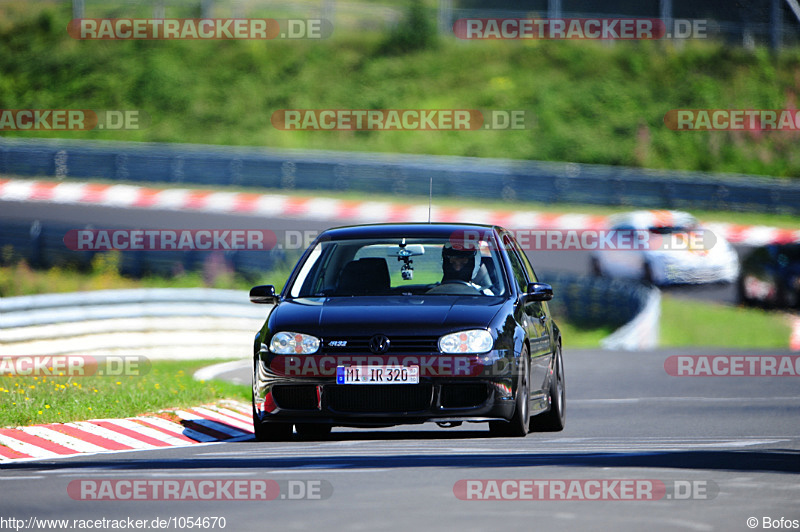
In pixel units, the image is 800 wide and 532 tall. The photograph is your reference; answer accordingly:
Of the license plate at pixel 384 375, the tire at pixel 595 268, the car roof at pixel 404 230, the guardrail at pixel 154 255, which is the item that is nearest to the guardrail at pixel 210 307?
the guardrail at pixel 154 255

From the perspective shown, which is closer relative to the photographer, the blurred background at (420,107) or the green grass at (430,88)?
the blurred background at (420,107)

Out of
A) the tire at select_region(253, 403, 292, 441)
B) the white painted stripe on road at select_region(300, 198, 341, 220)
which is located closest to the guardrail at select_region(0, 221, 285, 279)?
the white painted stripe on road at select_region(300, 198, 341, 220)

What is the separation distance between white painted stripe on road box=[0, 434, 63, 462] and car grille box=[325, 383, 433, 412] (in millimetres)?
2219

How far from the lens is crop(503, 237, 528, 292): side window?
11.7 meters

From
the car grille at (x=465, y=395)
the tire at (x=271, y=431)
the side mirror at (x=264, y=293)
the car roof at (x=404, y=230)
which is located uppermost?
the car roof at (x=404, y=230)

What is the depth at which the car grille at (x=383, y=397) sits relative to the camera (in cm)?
1025

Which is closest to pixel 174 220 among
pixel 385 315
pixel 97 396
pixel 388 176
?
pixel 388 176

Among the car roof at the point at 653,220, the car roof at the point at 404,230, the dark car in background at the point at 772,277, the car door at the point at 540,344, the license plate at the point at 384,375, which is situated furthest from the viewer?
the car roof at the point at 653,220

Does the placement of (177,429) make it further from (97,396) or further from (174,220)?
(174,220)

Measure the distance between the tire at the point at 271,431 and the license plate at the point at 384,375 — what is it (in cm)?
97

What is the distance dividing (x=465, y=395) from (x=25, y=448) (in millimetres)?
3310

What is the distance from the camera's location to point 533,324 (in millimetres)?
11469

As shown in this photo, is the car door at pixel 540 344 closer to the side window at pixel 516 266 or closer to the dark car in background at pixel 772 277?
the side window at pixel 516 266

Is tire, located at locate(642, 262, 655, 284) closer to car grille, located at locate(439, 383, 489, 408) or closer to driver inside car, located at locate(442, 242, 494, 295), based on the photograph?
driver inside car, located at locate(442, 242, 494, 295)
